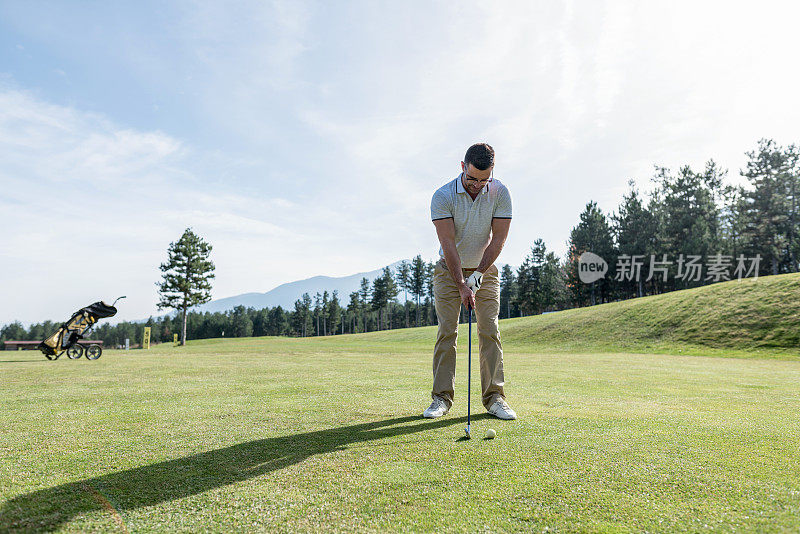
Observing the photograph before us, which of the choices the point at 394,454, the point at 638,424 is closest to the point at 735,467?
the point at 638,424

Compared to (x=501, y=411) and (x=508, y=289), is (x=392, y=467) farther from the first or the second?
(x=508, y=289)

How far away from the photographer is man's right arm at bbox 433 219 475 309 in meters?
4.26

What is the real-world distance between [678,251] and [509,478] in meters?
64.1

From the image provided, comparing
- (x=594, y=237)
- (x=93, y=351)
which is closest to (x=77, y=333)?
(x=93, y=351)

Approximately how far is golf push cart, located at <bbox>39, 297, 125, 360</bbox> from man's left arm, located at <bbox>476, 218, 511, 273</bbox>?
1594cm

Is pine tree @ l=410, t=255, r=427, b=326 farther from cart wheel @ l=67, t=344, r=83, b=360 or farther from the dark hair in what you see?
the dark hair

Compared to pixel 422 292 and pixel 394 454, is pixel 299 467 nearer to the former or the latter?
pixel 394 454

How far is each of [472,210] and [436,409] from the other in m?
1.98

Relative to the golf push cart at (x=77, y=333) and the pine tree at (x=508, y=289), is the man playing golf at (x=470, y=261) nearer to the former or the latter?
the golf push cart at (x=77, y=333)

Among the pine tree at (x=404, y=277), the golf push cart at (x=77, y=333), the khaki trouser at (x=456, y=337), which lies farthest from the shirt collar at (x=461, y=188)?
the pine tree at (x=404, y=277)

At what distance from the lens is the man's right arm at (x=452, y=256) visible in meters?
4.26

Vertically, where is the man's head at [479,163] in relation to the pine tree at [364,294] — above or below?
below

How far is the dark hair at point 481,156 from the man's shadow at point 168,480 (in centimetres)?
248

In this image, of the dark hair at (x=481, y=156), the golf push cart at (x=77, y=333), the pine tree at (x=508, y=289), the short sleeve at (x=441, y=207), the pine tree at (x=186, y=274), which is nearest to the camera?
the dark hair at (x=481, y=156)
